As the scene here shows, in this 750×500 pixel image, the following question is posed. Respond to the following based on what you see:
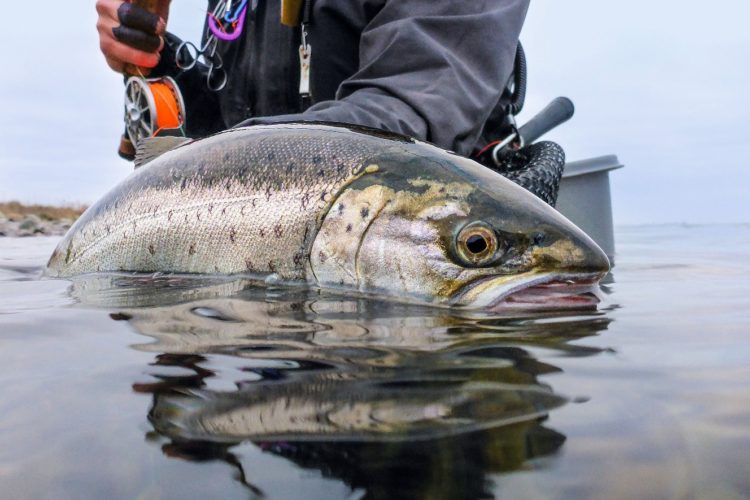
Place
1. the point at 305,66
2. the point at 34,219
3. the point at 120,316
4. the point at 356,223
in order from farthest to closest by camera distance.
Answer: the point at 34,219 → the point at 305,66 → the point at 356,223 → the point at 120,316

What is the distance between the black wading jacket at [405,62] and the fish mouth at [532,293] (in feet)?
3.73

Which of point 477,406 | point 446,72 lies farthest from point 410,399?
point 446,72

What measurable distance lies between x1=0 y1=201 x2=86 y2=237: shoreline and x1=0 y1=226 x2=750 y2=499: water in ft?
38.2

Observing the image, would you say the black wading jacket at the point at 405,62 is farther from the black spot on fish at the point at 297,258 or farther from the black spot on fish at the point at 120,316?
the black spot on fish at the point at 120,316

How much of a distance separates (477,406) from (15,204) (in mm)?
20753

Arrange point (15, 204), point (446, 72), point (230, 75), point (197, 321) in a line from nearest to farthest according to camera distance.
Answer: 1. point (197, 321)
2. point (446, 72)
3. point (230, 75)
4. point (15, 204)

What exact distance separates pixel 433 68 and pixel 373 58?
11.9 inches

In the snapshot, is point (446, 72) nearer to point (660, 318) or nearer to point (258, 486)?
point (660, 318)

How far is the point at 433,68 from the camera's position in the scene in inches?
117

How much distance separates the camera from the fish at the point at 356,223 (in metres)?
1.76

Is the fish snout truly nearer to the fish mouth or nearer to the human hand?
the fish mouth

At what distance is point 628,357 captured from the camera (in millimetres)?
1096

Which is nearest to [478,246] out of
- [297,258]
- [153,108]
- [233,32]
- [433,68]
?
[297,258]

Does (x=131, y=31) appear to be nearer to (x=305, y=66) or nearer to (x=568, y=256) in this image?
(x=305, y=66)
